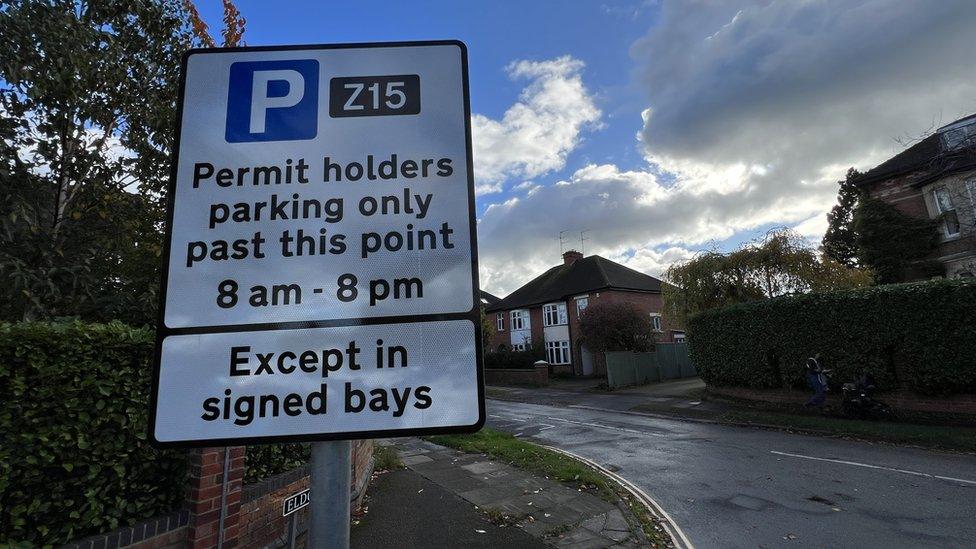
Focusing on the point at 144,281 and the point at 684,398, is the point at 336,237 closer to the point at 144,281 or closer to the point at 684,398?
the point at 144,281

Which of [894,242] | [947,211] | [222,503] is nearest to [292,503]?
[222,503]

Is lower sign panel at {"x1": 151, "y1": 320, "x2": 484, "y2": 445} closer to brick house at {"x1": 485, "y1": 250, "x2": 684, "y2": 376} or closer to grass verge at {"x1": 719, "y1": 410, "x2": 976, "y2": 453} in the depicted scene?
grass verge at {"x1": 719, "y1": 410, "x2": 976, "y2": 453}

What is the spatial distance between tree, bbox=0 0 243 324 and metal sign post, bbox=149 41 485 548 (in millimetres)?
4918

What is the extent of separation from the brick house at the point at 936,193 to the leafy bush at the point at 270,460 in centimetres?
2379

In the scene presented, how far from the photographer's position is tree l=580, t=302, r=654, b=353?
95.6 feet

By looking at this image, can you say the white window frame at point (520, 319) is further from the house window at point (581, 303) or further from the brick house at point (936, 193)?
the brick house at point (936, 193)

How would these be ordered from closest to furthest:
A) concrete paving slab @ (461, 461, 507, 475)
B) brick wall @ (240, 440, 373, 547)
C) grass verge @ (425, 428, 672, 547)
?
brick wall @ (240, 440, 373, 547)
grass verge @ (425, 428, 672, 547)
concrete paving slab @ (461, 461, 507, 475)

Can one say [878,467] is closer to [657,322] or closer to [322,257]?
[322,257]

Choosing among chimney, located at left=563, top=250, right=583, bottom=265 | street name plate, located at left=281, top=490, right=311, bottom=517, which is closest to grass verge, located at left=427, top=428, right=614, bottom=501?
street name plate, located at left=281, top=490, right=311, bottom=517

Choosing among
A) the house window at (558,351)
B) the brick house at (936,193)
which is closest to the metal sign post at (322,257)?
the brick house at (936,193)

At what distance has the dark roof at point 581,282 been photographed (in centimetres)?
3491

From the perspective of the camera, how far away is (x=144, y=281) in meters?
5.91

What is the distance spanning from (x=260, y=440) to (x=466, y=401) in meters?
0.53

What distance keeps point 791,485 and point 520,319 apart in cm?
3338
